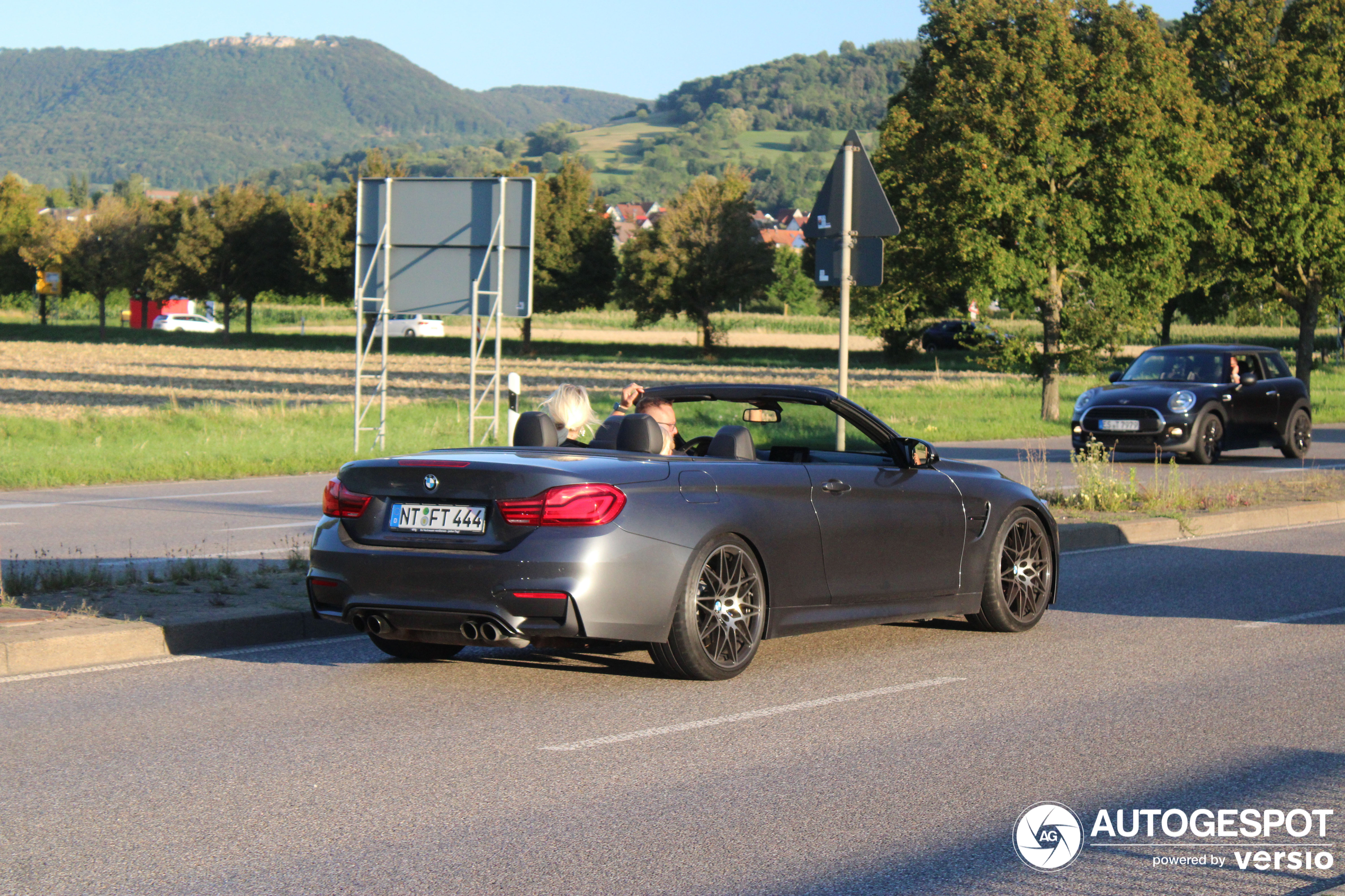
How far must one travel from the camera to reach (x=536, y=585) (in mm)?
6867

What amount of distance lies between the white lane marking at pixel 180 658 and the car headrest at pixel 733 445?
2.50 metres

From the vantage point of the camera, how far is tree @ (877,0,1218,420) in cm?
2891

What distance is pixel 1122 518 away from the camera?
13703 mm

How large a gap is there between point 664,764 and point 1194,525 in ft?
30.7

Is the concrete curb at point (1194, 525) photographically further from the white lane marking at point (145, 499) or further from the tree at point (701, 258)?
the tree at point (701, 258)

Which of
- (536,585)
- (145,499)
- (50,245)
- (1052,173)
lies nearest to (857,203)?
(536,585)

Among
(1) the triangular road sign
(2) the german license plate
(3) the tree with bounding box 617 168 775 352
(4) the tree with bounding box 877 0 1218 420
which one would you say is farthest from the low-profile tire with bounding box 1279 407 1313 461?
(3) the tree with bounding box 617 168 775 352

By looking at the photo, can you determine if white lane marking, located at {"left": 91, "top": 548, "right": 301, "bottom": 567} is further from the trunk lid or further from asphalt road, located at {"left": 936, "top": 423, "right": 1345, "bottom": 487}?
asphalt road, located at {"left": 936, "top": 423, "right": 1345, "bottom": 487}

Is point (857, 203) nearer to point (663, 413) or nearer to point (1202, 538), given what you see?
point (663, 413)

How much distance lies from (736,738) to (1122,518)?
8254mm

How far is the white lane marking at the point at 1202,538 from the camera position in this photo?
513 inches

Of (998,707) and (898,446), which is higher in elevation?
(898,446)

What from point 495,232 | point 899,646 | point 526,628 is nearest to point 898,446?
point 899,646

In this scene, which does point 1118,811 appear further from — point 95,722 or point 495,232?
point 495,232
